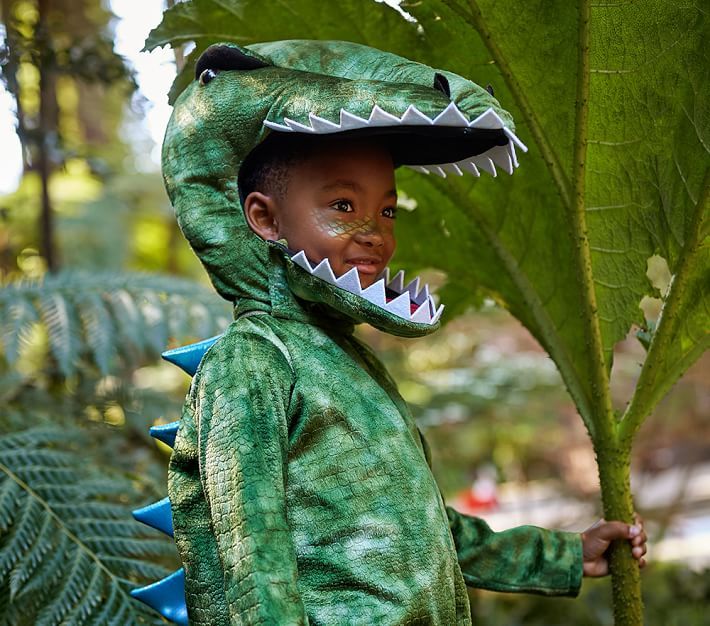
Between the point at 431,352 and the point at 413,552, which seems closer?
the point at 413,552

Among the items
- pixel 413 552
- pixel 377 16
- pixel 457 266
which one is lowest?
pixel 413 552

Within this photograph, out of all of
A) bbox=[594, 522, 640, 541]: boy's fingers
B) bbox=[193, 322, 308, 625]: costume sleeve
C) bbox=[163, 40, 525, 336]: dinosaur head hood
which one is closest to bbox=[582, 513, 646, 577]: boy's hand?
bbox=[594, 522, 640, 541]: boy's fingers

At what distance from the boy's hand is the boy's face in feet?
2.03

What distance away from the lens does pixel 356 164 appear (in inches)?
50.4

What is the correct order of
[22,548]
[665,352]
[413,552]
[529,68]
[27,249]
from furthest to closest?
1. [27,249]
2. [22,548]
3. [665,352]
4. [529,68]
5. [413,552]

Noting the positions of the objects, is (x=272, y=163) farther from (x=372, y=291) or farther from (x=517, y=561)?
(x=517, y=561)

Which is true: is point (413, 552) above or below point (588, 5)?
below

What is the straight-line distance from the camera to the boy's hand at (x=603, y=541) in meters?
1.53

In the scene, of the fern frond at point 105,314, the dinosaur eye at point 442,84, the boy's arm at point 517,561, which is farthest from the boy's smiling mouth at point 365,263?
the fern frond at point 105,314

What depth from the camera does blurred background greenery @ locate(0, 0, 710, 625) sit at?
2.33 m

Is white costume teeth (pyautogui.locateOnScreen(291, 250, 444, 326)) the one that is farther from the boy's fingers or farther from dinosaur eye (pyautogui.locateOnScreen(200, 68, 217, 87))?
the boy's fingers

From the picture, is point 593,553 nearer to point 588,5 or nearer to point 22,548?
point 588,5

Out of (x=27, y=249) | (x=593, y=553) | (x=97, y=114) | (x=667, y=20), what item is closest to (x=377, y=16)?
(x=667, y=20)

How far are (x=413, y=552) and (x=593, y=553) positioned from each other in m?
0.49
